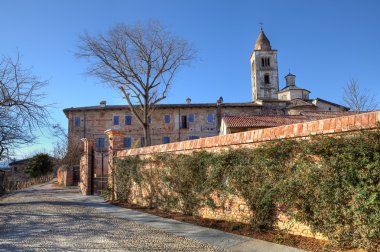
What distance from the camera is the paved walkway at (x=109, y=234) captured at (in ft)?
19.2

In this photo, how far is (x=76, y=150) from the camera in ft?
108

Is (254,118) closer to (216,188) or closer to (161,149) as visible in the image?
(161,149)

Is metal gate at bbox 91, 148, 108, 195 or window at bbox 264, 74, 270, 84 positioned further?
window at bbox 264, 74, 270, 84

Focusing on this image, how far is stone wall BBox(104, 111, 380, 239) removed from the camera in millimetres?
4973

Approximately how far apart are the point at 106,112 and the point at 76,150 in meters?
11.1

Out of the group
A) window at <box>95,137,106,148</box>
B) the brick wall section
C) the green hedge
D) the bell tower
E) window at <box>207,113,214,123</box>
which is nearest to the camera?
the green hedge

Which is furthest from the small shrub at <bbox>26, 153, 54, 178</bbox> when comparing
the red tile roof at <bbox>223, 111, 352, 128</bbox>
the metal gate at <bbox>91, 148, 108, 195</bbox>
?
the metal gate at <bbox>91, 148, 108, 195</bbox>

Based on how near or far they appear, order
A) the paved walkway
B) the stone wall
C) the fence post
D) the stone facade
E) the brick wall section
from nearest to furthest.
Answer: the brick wall section → the stone wall → the paved walkway → the fence post → the stone facade

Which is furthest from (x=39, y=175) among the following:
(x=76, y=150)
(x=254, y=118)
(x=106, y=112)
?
(x=254, y=118)

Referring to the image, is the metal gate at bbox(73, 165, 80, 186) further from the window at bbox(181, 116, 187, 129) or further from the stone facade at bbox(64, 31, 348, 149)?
the window at bbox(181, 116, 187, 129)

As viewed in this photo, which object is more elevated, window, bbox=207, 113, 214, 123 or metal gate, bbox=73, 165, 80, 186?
window, bbox=207, 113, 214, 123

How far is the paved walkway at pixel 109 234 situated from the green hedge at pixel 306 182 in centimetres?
79

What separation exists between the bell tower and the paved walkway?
49.0 metres

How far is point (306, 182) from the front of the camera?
5625 mm
